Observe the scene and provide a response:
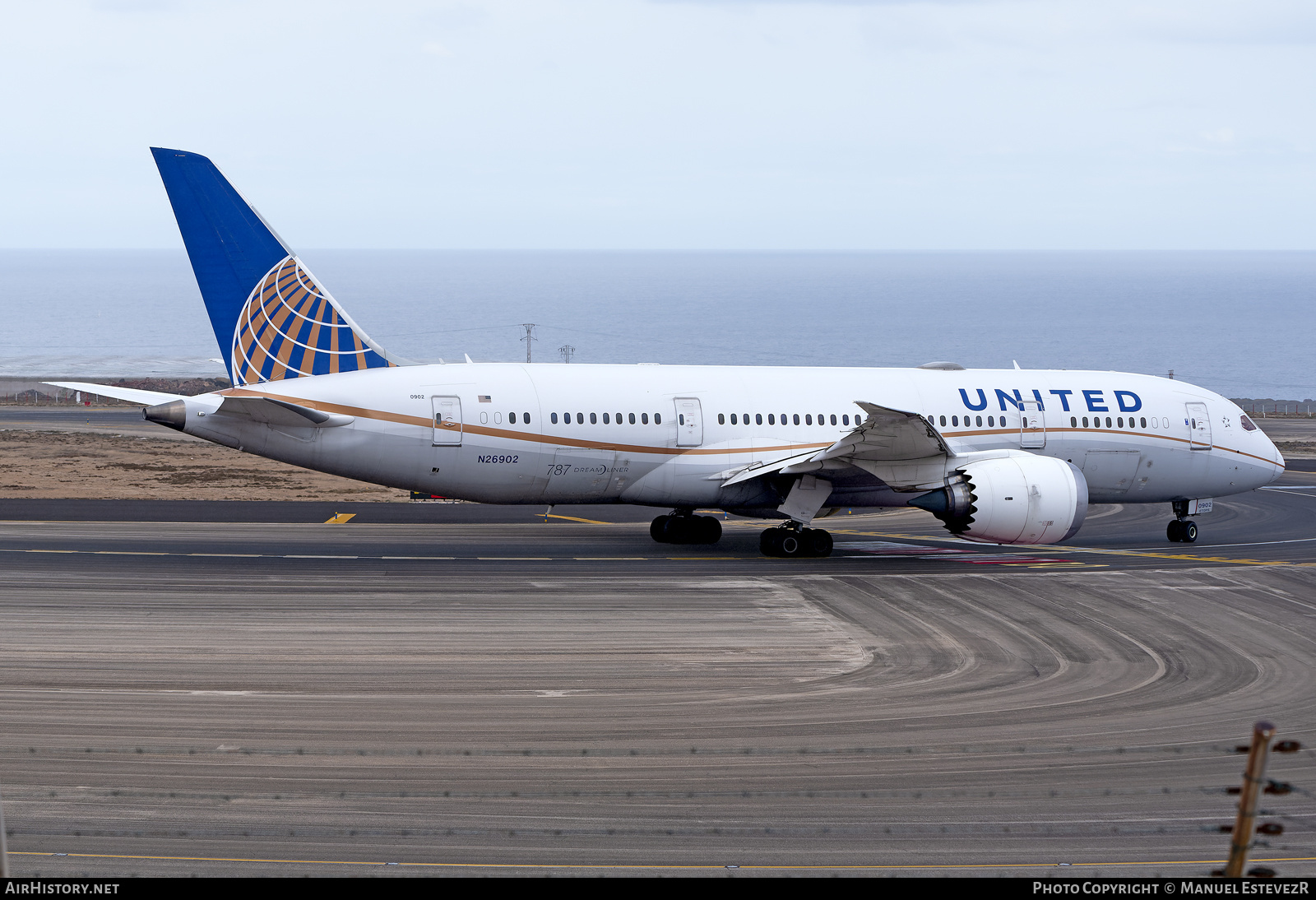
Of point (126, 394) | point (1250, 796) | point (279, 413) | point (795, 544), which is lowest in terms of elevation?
point (795, 544)

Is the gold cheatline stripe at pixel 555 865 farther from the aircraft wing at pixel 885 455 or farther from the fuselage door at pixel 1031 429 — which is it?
the fuselage door at pixel 1031 429

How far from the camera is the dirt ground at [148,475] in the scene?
38.7 m

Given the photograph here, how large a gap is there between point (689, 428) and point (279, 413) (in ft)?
29.4

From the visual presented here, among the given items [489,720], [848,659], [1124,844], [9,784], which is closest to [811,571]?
[848,659]

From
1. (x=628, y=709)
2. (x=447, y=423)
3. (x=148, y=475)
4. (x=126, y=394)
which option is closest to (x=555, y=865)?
(x=628, y=709)

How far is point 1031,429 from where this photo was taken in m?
32.0

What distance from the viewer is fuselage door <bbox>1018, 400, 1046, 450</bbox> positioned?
31906mm

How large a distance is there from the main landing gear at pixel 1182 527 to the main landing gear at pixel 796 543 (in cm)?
1046

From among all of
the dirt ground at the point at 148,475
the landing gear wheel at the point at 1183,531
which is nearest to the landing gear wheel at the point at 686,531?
the dirt ground at the point at 148,475

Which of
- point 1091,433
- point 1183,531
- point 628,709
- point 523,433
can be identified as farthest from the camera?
point 1183,531

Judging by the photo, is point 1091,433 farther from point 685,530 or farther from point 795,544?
point 685,530

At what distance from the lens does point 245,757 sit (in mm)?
13992

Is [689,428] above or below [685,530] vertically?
above
